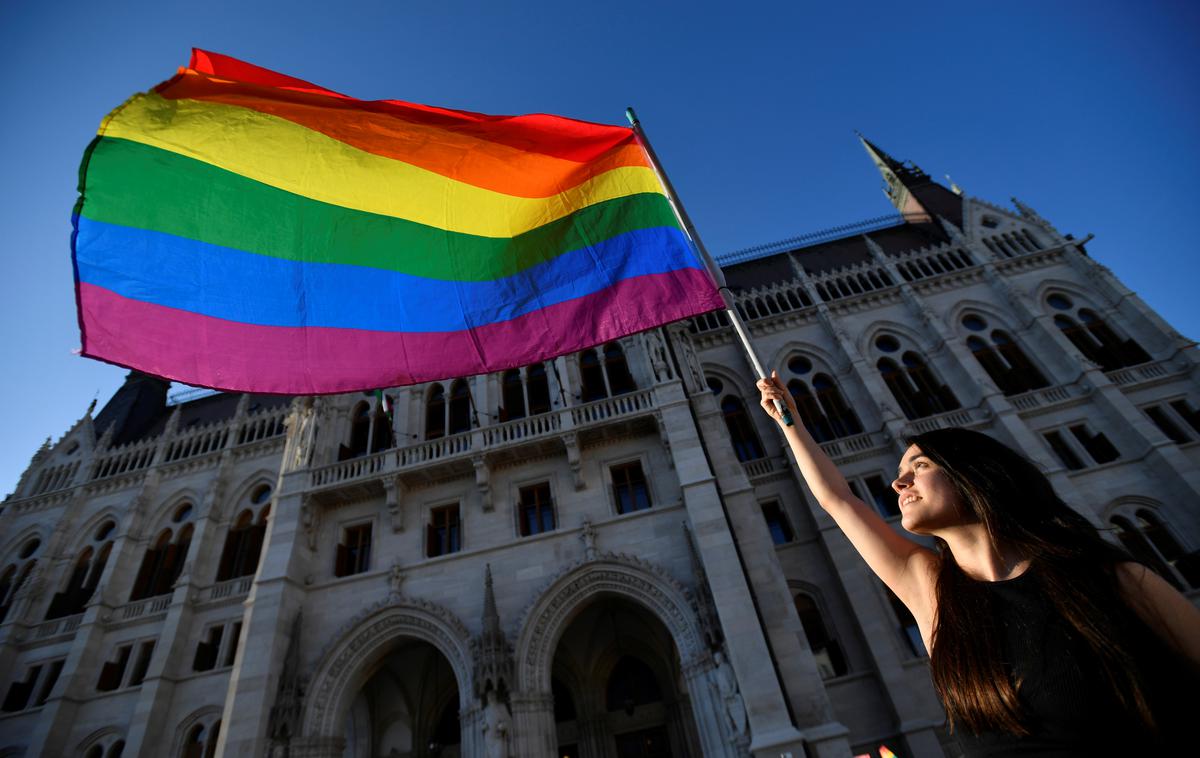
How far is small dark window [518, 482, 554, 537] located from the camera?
54.3ft

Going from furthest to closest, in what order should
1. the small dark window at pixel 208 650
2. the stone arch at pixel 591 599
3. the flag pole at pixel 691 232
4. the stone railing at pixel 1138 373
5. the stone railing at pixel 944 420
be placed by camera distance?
the stone railing at pixel 1138 373 → the stone railing at pixel 944 420 → the small dark window at pixel 208 650 → the stone arch at pixel 591 599 → the flag pole at pixel 691 232

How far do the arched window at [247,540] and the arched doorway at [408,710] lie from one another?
757cm

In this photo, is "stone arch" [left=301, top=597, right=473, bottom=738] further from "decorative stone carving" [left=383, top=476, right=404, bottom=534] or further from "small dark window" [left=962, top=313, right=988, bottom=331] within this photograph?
"small dark window" [left=962, top=313, right=988, bottom=331]

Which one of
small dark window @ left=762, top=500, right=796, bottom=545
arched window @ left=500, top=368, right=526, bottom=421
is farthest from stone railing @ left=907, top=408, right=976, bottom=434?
arched window @ left=500, top=368, right=526, bottom=421

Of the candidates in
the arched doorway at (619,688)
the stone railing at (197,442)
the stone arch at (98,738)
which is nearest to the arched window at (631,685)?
the arched doorway at (619,688)

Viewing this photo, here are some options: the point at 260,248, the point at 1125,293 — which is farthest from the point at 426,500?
the point at 1125,293

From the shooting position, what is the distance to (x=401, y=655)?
17.8 meters

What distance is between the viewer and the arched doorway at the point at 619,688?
16562 millimetres

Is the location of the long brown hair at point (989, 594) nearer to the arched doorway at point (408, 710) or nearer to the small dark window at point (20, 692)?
the arched doorway at point (408, 710)

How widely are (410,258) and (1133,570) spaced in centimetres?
608

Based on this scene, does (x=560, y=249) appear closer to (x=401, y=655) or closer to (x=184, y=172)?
(x=184, y=172)

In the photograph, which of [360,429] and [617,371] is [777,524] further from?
[360,429]

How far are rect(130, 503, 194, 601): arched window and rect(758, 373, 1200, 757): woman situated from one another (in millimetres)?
27618

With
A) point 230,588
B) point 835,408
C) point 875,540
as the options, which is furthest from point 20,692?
point 835,408
